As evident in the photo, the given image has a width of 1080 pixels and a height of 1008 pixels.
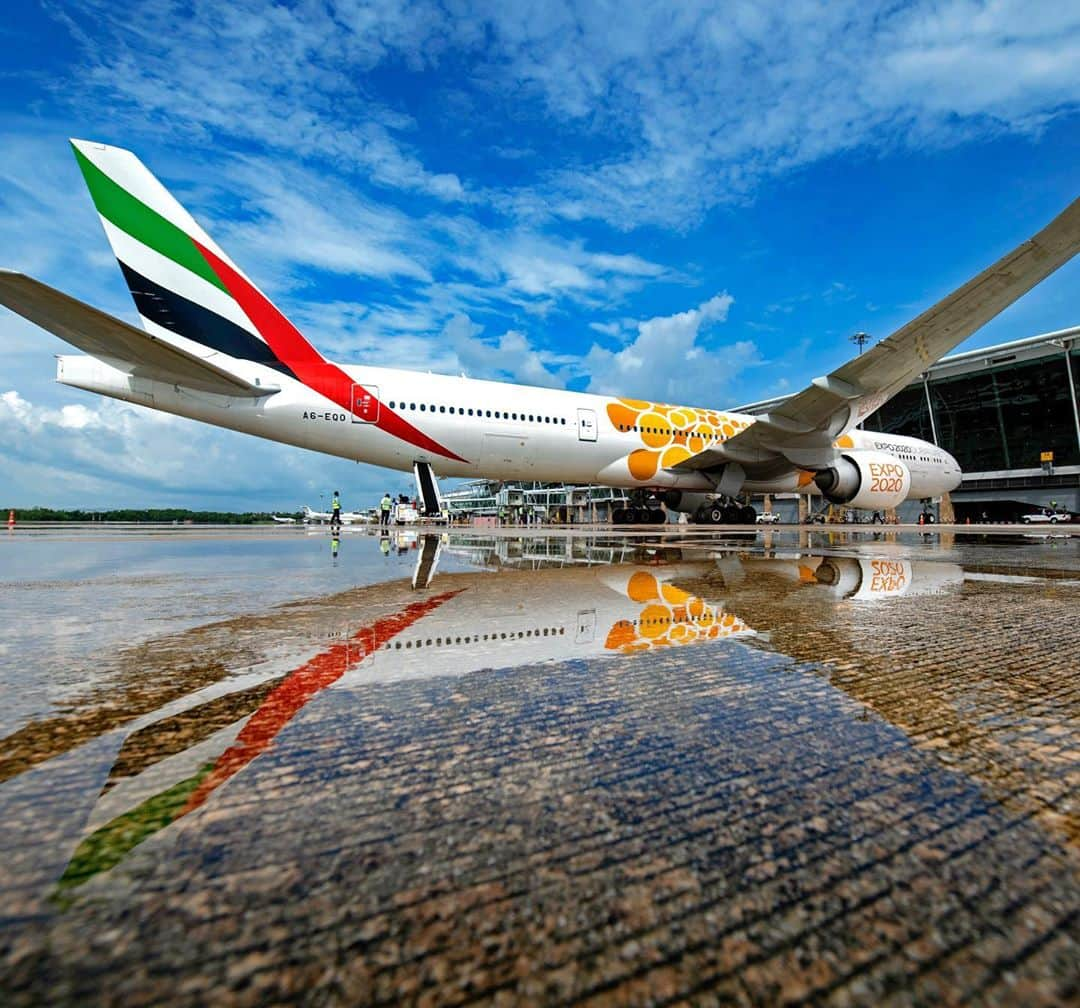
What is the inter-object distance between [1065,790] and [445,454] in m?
10.8

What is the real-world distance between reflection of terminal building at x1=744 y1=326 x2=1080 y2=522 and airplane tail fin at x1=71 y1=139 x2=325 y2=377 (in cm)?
3451

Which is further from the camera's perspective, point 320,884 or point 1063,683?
point 1063,683

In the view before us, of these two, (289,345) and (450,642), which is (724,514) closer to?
(289,345)

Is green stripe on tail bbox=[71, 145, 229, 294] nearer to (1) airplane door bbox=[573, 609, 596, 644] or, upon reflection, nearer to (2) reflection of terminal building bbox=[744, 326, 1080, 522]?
(1) airplane door bbox=[573, 609, 596, 644]

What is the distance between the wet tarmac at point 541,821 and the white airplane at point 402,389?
306 inches

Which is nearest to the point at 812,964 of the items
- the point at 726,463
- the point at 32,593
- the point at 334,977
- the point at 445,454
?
the point at 334,977

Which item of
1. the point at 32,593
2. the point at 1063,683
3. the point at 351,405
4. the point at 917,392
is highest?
the point at 917,392

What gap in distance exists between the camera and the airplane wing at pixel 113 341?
695cm

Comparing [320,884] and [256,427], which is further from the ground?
[256,427]

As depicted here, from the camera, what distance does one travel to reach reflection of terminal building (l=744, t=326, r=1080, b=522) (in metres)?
29.0

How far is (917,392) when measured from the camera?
33.3 metres

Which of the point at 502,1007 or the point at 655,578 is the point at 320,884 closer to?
the point at 502,1007

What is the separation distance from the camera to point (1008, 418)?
103 ft

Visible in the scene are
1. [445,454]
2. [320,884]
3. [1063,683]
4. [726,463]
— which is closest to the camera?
→ [320,884]
